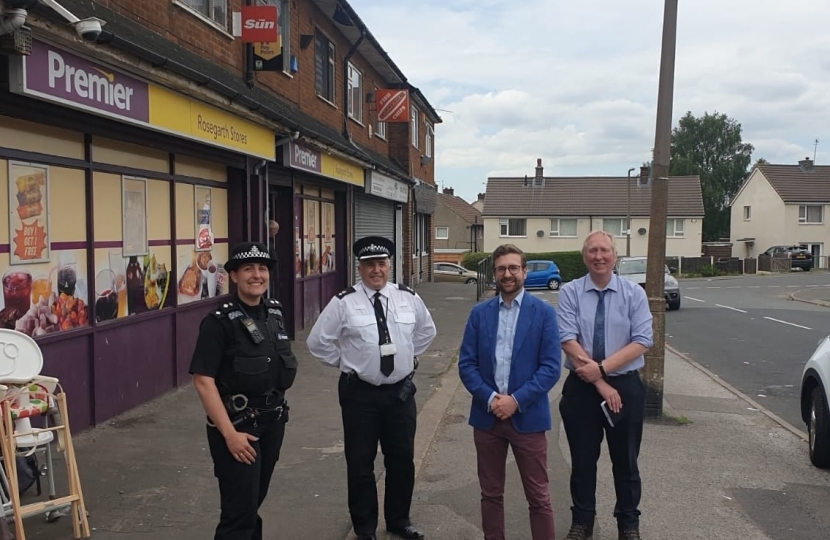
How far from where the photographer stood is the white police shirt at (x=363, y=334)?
426cm

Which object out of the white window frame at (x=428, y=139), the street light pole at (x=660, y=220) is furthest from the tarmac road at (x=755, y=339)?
the white window frame at (x=428, y=139)

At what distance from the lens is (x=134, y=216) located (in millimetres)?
7598

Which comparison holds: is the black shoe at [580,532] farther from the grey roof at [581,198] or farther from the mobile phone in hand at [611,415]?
the grey roof at [581,198]

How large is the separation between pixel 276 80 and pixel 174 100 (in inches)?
214

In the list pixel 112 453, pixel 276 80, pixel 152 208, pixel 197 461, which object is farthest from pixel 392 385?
pixel 276 80

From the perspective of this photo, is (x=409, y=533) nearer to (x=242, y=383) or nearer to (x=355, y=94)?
(x=242, y=383)

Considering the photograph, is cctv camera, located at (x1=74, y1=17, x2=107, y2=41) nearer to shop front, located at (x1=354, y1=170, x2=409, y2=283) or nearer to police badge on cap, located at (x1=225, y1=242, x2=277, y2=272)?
police badge on cap, located at (x1=225, y1=242, x2=277, y2=272)

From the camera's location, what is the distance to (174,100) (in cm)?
686

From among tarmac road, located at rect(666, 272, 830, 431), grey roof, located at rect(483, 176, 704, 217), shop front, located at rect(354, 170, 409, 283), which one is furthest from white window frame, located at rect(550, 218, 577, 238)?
shop front, located at rect(354, 170, 409, 283)

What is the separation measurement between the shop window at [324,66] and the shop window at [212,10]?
15.8ft

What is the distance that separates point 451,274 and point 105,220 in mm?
31828

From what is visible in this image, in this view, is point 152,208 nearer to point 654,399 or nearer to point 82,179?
point 82,179

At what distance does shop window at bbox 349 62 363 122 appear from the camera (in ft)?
58.8

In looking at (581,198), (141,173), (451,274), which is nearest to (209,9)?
(141,173)
